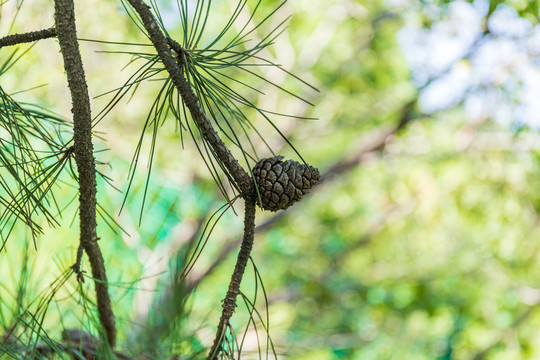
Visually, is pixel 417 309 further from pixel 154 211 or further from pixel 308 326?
pixel 154 211

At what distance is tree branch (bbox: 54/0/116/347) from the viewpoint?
0.76 feet

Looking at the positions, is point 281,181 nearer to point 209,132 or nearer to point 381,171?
point 209,132

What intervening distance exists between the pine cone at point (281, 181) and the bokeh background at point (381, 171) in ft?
3.47

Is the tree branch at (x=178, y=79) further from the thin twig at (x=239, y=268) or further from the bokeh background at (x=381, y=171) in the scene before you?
the bokeh background at (x=381, y=171)

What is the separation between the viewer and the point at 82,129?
0.26 metres

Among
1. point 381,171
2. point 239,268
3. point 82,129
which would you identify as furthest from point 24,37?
point 381,171

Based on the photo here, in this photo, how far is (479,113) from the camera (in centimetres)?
157

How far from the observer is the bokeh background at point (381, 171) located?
142 centimetres

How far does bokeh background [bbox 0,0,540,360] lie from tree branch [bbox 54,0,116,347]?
1.01 m

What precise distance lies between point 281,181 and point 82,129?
4.0 inches

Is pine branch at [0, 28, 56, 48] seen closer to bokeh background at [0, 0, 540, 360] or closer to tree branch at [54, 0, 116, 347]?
tree branch at [54, 0, 116, 347]

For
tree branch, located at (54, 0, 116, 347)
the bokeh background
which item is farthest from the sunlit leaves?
the bokeh background

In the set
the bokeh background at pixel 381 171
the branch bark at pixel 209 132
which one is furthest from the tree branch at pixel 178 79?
the bokeh background at pixel 381 171

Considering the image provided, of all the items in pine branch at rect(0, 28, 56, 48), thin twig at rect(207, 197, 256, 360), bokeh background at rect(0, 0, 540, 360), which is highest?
bokeh background at rect(0, 0, 540, 360)
